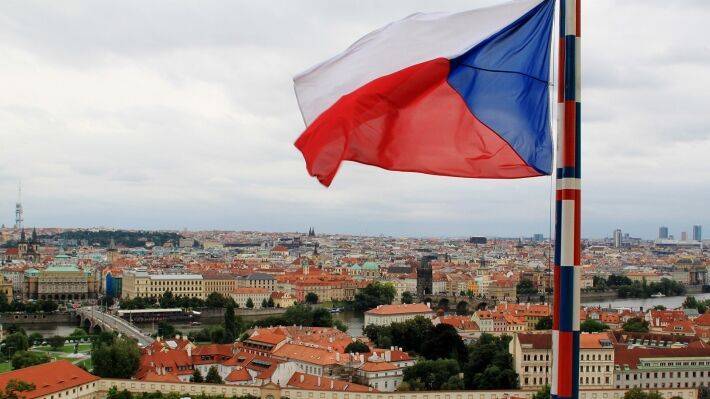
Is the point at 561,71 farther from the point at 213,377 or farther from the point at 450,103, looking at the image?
the point at 213,377

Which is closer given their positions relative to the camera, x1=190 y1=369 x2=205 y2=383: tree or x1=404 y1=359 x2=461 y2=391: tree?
x1=404 y1=359 x2=461 y2=391: tree

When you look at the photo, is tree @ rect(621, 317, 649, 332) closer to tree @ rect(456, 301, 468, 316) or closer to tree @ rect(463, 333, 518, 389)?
tree @ rect(463, 333, 518, 389)

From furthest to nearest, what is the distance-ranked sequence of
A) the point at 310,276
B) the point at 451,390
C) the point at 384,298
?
1. the point at 310,276
2. the point at 384,298
3. the point at 451,390

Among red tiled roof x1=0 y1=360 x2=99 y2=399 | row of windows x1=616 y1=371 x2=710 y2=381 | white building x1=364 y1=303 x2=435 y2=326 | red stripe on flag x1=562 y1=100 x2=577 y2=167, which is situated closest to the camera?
red stripe on flag x1=562 y1=100 x2=577 y2=167

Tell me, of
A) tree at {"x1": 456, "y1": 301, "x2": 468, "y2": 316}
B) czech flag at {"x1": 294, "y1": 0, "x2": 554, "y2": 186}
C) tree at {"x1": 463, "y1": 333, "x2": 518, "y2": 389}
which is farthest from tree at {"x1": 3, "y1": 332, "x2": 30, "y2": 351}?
czech flag at {"x1": 294, "y1": 0, "x2": 554, "y2": 186}

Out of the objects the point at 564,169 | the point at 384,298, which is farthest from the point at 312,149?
the point at 384,298

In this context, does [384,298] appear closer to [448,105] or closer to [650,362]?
[650,362]
